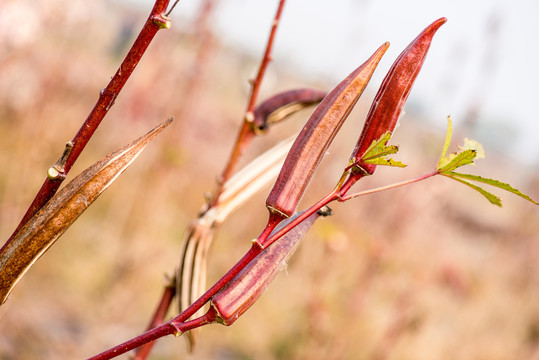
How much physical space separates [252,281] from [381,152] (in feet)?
0.54

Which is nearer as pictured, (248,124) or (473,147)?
(473,147)

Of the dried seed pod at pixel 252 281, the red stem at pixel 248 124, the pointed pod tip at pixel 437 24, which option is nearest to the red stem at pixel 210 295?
the dried seed pod at pixel 252 281

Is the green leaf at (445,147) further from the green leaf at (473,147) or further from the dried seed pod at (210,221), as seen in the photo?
the dried seed pod at (210,221)

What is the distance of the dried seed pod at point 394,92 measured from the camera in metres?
0.44

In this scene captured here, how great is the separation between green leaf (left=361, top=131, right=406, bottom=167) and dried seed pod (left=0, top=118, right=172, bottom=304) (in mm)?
183

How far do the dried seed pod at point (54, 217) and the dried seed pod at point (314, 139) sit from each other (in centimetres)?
12

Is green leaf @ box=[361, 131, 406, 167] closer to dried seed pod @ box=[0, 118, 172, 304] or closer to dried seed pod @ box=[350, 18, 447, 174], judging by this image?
dried seed pod @ box=[350, 18, 447, 174]

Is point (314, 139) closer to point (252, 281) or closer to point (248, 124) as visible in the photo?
point (252, 281)

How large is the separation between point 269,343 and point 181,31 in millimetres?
2657

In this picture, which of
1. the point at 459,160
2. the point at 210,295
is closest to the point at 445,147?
the point at 459,160

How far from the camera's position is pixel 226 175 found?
726 millimetres

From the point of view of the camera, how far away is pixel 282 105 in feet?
2.39

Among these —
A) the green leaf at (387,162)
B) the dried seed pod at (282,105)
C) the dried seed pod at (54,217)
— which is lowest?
the green leaf at (387,162)

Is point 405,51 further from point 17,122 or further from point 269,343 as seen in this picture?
point 17,122
